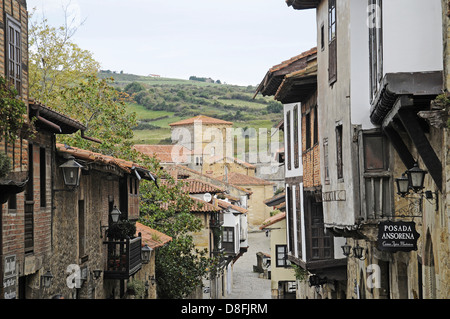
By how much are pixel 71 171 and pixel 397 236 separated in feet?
23.2

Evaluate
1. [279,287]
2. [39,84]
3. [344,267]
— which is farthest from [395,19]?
[279,287]

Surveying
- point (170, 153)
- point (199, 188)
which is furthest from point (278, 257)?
point (170, 153)

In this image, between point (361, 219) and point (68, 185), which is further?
point (68, 185)

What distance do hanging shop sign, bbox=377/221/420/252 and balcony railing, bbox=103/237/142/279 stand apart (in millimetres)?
9755

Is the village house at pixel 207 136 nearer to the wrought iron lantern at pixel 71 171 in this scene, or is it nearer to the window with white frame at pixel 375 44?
the wrought iron lantern at pixel 71 171

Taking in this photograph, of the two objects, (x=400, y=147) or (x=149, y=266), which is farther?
(x=149, y=266)

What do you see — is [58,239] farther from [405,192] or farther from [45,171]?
[405,192]

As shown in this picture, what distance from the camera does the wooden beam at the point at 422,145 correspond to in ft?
35.2

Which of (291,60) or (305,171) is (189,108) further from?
(291,60)

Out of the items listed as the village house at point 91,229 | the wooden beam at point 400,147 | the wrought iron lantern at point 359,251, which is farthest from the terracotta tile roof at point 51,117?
the wrought iron lantern at point 359,251

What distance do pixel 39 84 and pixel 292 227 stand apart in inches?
604

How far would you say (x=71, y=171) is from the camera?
15.8 metres
